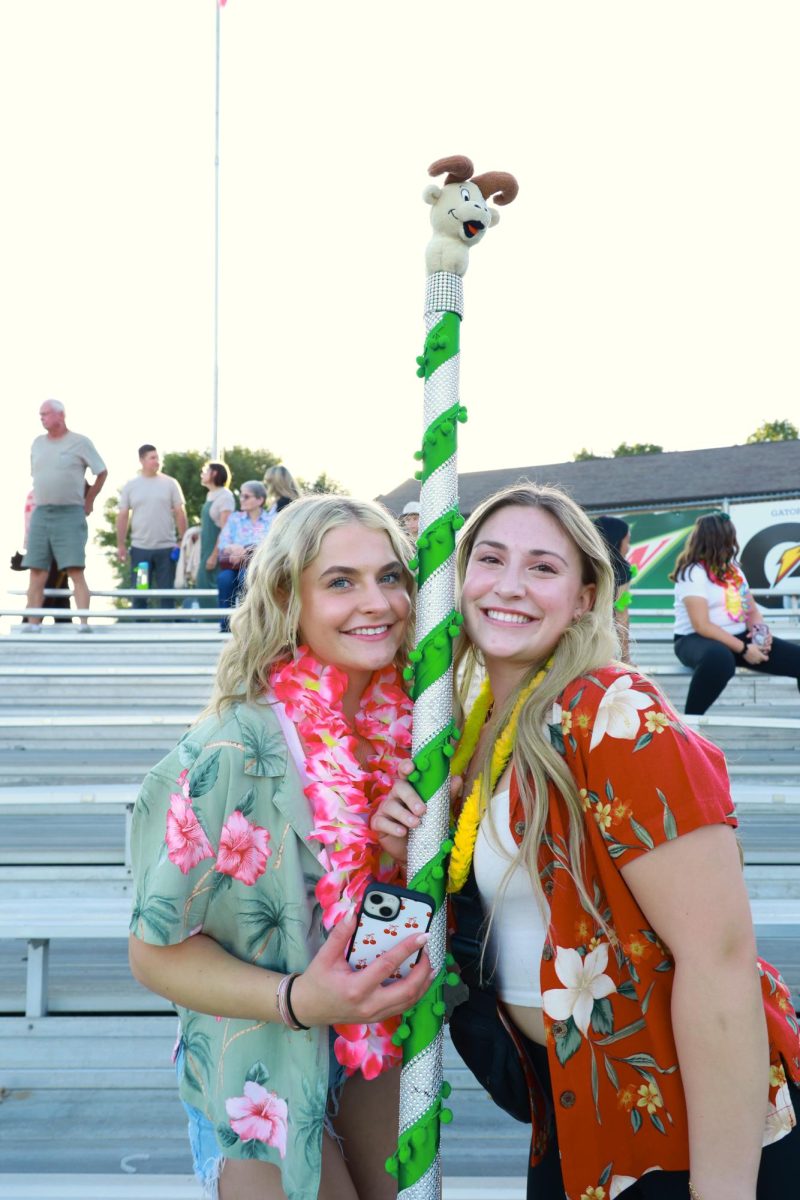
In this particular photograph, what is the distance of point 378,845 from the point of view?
69.2 inches

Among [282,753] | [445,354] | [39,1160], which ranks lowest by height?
[39,1160]

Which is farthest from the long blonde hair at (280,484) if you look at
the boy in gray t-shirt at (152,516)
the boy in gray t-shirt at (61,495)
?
the boy in gray t-shirt at (152,516)

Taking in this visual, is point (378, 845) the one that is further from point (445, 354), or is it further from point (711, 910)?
point (445, 354)

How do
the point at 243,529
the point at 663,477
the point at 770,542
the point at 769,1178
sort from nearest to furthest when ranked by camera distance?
the point at 769,1178, the point at 243,529, the point at 770,542, the point at 663,477

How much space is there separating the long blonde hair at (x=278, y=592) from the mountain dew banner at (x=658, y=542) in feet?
48.4

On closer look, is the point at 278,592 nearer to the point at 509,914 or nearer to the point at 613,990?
the point at 509,914

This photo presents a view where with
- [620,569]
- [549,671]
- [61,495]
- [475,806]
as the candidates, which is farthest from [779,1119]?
[61,495]

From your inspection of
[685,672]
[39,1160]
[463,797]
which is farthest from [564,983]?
[685,672]

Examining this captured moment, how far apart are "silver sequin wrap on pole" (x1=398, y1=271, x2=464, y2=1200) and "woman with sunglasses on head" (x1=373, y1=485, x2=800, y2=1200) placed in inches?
1.8

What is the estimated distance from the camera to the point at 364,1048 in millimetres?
1690

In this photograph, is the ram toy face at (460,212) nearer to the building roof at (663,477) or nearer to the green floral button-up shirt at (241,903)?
the green floral button-up shirt at (241,903)

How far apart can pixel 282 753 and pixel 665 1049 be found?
0.71 m

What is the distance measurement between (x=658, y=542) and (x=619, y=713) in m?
15.5

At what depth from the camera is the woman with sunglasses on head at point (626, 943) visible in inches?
54.1
